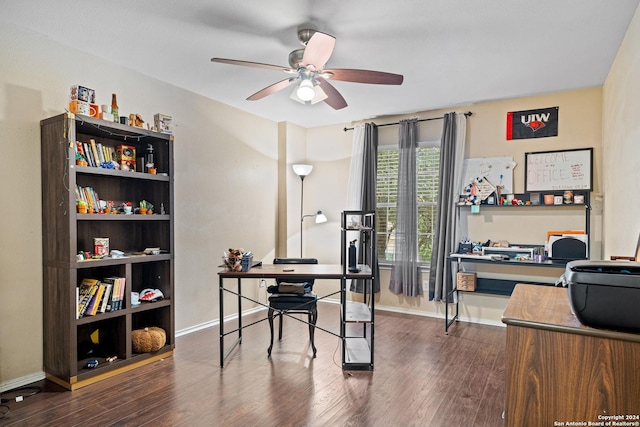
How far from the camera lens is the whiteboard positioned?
4184 millimetres

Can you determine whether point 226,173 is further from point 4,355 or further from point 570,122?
point 570,122

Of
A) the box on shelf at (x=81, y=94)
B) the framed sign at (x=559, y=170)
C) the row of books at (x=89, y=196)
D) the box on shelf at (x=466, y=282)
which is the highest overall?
the box on shelf at (x=81, y=94)

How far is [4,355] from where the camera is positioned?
263 cm

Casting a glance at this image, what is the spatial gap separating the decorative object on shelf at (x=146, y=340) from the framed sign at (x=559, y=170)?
158 inches

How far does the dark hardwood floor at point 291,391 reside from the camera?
2.30 m

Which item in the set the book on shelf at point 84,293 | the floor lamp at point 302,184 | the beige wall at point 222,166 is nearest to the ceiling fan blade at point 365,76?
the beige wall at point 222,166

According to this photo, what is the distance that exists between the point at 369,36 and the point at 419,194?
2.47m

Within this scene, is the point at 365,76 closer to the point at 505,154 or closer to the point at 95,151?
the point at 95,151

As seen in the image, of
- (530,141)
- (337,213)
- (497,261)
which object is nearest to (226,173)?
(337,213)

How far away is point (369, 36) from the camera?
2.77 meters

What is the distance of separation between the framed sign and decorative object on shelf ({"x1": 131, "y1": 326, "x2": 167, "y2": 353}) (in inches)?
158

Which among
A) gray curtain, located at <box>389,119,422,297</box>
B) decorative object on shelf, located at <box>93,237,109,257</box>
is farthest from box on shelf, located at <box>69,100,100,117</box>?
gray curtain, located at <box>389,119,422,297</box>

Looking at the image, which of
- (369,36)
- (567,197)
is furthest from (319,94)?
(567,197)

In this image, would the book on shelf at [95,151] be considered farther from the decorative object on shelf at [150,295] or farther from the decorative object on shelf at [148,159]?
the decorative object on shelf at [150,295]
